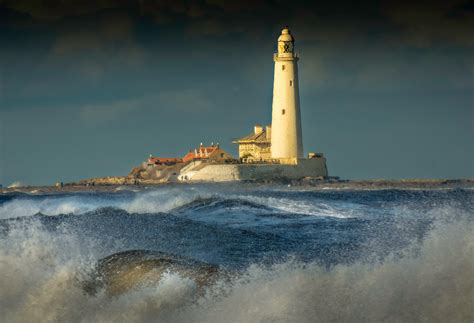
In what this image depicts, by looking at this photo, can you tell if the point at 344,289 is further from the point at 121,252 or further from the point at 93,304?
the point at 121,252

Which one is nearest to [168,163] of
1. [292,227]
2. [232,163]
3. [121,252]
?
[232,163]

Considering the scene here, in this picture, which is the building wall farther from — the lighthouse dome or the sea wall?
the lighthouse dome

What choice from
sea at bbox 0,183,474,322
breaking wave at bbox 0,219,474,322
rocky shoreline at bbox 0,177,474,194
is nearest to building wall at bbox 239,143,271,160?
rocky shoreline at bbox 0,177,474,194

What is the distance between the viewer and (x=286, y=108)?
8481 centimetres

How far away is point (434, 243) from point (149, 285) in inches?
165

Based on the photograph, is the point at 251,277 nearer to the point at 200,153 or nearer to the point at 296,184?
the point at 296,184

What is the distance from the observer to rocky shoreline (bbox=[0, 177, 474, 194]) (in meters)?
79.0

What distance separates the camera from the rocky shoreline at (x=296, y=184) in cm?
7900

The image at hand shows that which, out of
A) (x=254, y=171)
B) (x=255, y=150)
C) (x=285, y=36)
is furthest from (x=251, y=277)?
(x=255, y=150)

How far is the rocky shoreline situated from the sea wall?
0.77 metres

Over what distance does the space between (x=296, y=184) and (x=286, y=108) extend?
20.3ft

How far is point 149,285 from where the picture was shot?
13945 mm

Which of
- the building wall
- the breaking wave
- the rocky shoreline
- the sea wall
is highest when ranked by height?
the building wall

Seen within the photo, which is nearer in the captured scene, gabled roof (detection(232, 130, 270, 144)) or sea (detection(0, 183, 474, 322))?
sea (detection(0, 183, 474, 322))
